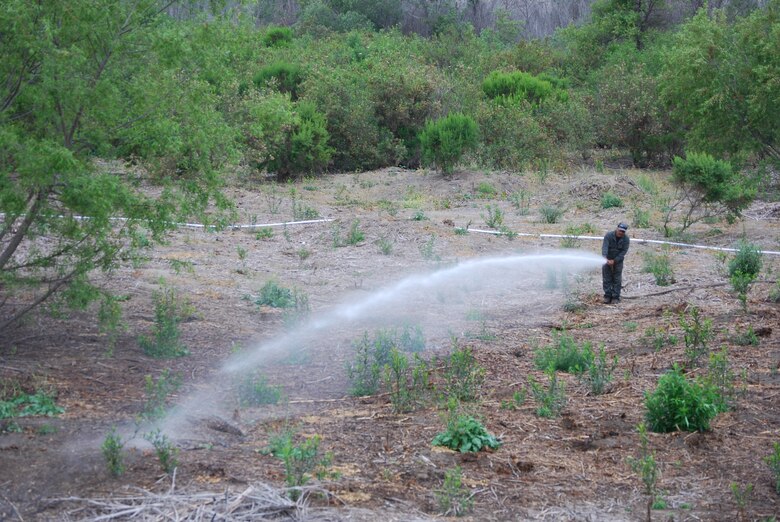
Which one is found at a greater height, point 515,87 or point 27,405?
point 515,87

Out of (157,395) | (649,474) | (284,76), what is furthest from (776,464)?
(284,76)

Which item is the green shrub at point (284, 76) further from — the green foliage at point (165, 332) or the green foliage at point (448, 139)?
the green foliage at point (165, 332)

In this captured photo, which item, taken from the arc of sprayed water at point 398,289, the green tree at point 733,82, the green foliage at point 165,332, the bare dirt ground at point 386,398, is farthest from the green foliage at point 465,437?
the green tree at point 733,82

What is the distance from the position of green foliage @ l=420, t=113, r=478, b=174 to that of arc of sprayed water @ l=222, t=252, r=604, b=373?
30.3ft

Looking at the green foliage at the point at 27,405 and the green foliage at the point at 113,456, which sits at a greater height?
the green foliage at the point at 27,405

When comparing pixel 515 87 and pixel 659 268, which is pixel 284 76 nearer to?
pixel 515 87

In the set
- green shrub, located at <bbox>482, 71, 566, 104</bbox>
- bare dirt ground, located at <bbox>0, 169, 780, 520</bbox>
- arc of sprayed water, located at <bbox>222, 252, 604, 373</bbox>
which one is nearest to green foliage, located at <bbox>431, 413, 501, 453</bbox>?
bare dirt ground, located at <bbox>0, 169, 780, 520</bbox>

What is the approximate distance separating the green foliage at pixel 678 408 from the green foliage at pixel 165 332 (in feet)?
13.9

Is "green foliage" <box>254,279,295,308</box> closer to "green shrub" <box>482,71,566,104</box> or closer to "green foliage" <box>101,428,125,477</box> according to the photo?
"green foliage" <box>101,428,125,477</box>

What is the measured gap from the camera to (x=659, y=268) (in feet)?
42.0

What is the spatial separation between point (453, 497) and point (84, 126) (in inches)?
174

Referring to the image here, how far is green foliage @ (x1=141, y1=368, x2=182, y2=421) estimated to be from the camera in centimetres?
646

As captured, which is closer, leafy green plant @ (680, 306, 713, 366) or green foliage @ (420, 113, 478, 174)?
leafy green plant @ (680, 306, 713, 366)

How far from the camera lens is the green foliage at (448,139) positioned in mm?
23453
